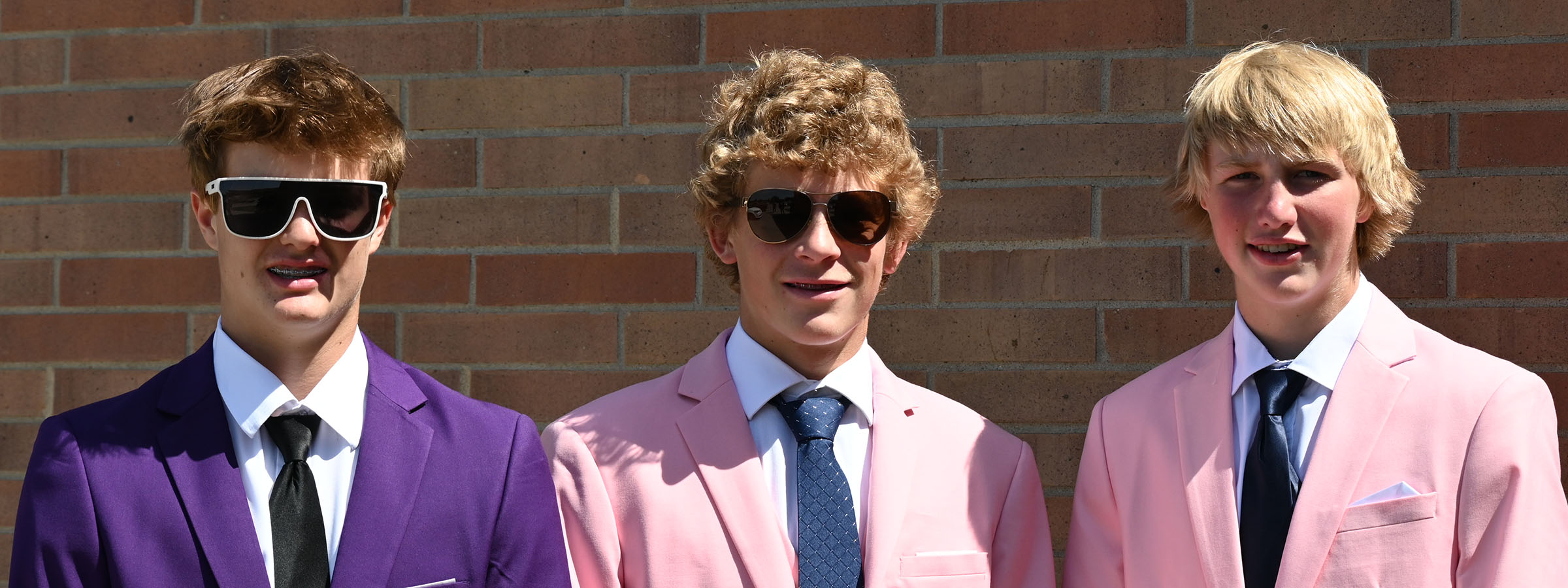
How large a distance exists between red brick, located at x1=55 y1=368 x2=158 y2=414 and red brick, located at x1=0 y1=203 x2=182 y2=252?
325mm

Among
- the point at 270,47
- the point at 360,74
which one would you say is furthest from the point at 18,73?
the point at 360,74

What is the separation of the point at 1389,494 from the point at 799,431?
1.04 meters

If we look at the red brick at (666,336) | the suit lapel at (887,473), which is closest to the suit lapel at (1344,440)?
the suit lapel at (887,473)

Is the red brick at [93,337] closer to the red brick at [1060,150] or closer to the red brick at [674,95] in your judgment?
the red brick at [674,95]

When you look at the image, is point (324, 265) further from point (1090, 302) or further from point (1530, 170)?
point (1530, 170)

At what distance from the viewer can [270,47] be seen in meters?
3.46

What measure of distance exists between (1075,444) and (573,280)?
1.32m

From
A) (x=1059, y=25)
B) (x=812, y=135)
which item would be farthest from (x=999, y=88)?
(x=812, y=135)

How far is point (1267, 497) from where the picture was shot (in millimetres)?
2297

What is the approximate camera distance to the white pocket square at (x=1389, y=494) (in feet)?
7.32

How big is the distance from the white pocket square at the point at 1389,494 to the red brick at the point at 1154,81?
1.19 metres

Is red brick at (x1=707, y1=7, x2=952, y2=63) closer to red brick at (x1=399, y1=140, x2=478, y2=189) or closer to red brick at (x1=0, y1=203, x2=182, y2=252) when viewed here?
red brick at (x1=399, y1=140, x2=478, y2=189)

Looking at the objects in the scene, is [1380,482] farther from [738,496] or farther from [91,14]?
[91,14]

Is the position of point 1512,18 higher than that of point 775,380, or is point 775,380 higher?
point 1512,18
